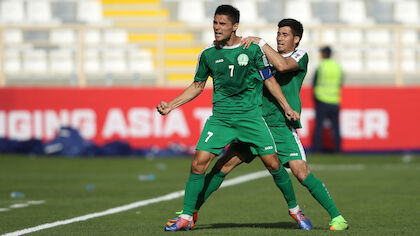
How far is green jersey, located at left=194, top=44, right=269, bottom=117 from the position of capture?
7516mm

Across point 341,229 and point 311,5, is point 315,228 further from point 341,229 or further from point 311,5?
point 311,5

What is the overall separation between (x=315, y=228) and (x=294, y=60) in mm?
1504

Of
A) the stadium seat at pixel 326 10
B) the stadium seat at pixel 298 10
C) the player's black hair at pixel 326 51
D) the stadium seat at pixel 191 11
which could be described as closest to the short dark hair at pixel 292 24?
the player's black hair at pixel 326 51

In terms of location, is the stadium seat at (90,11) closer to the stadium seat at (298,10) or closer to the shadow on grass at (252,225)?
the stadium seat at (298,10)

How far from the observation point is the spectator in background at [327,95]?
1788 cm

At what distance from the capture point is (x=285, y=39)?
25.9ft

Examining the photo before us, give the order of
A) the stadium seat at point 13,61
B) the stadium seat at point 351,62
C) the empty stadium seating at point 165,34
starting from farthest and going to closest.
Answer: the stadium seat at point 351,62 → the stadium seat at point 13,61 → the empty stadium seating at point 165,34

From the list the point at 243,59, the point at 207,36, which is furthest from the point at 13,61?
the point at 243,59

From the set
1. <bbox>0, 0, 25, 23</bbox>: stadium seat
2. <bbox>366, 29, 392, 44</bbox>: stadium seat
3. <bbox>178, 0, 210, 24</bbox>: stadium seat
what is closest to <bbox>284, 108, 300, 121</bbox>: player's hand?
<bbox>366, 29, 392, 44</bbox>: stadium seat

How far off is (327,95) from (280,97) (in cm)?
1047

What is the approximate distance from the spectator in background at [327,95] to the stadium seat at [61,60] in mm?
6798

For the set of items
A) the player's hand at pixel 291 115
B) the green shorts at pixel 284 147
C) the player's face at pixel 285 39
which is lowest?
the green shorts at pixel 284 147

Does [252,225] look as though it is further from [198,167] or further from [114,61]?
[114,61]

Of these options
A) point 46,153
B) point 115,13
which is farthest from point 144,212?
point 115,13
